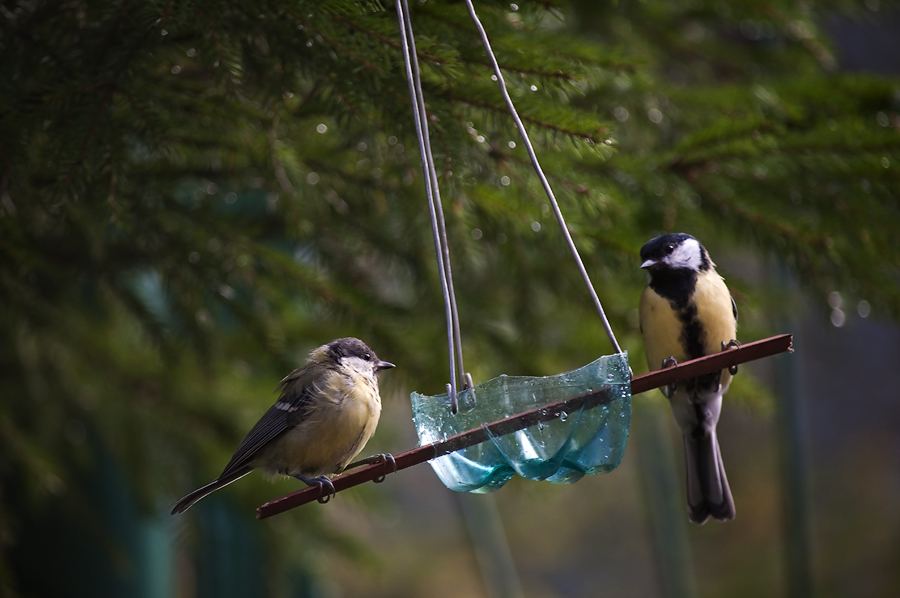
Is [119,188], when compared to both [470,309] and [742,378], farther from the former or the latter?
[742,378]

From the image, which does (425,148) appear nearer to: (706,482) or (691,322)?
(691,322)

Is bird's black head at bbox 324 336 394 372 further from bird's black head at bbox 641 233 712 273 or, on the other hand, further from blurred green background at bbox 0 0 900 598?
bird's black head at bbox 641 233 712 273

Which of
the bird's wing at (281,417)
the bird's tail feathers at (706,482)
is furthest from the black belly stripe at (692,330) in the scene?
the bird's wing at (281,417)

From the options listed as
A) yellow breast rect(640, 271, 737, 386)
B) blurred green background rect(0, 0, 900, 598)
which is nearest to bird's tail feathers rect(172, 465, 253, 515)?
blurred green background rect(0, 0, 900, 598)

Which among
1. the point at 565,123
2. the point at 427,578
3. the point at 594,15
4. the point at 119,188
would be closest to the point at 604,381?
the point at 565,123

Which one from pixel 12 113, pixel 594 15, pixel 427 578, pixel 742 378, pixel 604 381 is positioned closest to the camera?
pixel 604 381

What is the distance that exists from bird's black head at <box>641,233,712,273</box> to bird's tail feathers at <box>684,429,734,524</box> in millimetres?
406

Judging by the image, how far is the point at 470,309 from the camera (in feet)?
6.91

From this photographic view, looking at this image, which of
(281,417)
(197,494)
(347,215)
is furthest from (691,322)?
(347,215)

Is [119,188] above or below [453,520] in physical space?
above

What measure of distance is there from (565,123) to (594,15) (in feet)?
4.68

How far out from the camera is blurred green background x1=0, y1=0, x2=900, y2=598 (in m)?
1.31

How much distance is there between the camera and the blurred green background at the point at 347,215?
1.31 metres

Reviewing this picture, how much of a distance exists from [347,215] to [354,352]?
76 centimetres
